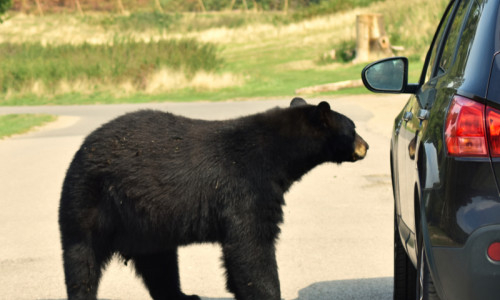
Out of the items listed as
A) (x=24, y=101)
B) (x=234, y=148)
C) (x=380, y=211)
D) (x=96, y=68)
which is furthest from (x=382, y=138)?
(x=96, y=68)

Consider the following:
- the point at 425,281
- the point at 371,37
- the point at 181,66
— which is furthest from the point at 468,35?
the point at 371,37

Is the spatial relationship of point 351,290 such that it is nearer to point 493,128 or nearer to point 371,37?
point 493,128

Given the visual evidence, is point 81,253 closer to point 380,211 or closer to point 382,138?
point 380,211

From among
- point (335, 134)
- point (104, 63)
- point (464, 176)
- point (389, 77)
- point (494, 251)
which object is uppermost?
point (464, 176)

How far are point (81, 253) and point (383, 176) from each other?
6.93m

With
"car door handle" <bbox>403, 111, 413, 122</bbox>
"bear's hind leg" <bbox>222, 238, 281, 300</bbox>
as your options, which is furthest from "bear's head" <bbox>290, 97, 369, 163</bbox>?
"bear's hind leg" <bbox>222, 238, 281, 300</bbox>

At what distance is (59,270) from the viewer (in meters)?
7.17

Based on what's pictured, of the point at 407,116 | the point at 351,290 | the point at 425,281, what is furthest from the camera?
the point at 351,290

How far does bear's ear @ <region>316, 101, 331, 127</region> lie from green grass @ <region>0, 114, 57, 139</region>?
42.6ft

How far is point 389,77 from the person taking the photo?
17.5 feet

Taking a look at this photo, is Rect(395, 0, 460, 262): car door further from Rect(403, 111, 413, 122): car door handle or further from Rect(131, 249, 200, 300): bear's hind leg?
Rect(131, 249, 200, 300): bear's hind leg

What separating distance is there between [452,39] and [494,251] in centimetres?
185

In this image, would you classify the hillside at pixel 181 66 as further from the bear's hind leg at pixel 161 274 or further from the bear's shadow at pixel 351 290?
the bear's hind leg at pixel 161 274

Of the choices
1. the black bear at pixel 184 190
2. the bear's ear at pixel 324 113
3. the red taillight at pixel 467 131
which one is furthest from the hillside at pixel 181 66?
the red taillight at pixel 467 131
